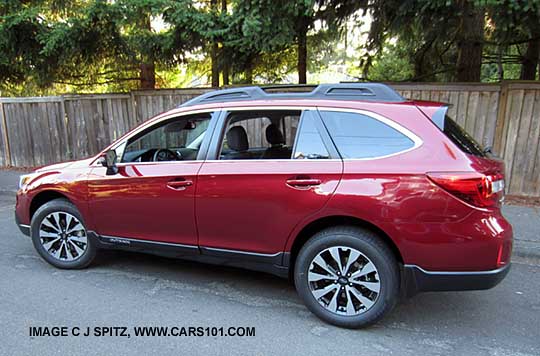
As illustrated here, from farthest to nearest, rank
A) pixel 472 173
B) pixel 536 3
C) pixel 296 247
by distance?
pixel 536 3 < pixel 296 247 < pixel 472 173

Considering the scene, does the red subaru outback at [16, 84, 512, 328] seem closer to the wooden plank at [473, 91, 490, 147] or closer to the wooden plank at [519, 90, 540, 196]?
the wooden plank at [473, 91, 490, 147]

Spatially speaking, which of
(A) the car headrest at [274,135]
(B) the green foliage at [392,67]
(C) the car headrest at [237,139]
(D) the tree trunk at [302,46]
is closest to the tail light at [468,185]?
(A) the car headrest at [274,135]

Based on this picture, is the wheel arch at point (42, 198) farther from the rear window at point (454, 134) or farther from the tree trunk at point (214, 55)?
the tree trunk at point (214, 55)

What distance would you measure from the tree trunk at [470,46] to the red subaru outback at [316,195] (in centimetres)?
454

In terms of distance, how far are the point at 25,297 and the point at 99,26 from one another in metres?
5.41

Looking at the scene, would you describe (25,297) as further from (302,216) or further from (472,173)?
(472,173)

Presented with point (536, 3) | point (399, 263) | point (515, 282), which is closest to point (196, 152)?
point (399, 263)

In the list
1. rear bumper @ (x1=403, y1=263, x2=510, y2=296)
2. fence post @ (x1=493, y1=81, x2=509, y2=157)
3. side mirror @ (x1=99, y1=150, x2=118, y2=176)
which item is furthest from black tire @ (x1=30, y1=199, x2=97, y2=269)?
fence post @ (x1=493, y1=81, x2=509, y2=157)

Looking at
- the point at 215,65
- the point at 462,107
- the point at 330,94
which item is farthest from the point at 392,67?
the point at 330,94

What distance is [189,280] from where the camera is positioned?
13.1 ft

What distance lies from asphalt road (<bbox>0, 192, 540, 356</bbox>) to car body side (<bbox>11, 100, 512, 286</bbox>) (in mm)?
637

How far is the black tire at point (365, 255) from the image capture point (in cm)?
294

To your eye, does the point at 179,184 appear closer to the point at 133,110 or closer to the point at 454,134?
the point at 454,134

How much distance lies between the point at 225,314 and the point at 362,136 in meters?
1.88
